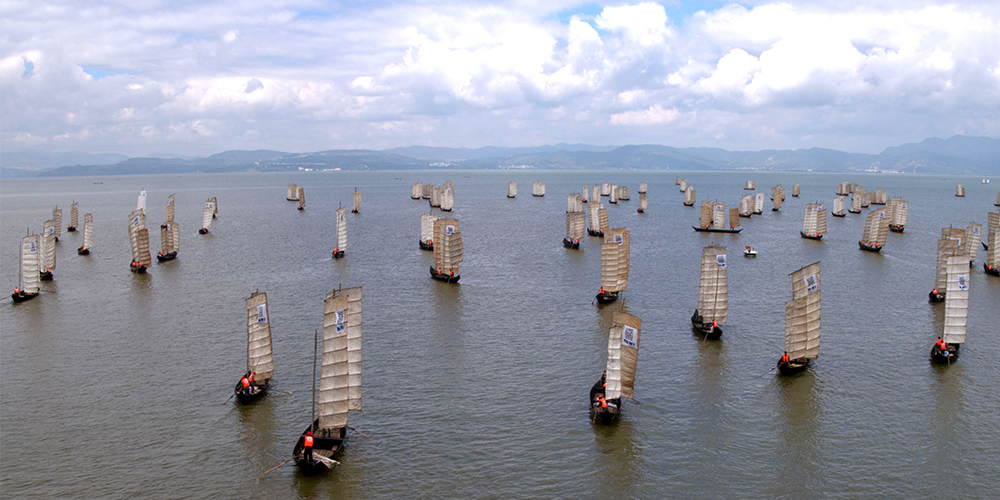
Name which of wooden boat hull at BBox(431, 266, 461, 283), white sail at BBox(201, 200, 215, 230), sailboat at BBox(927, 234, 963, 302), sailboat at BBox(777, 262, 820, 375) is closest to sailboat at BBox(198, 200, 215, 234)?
white sail at BBox(201, 200, 215, 230)

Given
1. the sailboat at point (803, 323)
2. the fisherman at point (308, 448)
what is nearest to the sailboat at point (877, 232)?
the sailboat at point (803, 323)

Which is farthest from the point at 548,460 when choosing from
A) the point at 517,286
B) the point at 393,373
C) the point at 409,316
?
the point at 517,286

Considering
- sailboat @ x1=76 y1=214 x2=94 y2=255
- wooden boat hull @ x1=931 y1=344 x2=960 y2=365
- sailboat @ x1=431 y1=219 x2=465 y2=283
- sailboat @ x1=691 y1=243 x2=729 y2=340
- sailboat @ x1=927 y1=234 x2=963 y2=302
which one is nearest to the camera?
wooden boat hull @ x1=931 y1=344 x2=960 y2=365

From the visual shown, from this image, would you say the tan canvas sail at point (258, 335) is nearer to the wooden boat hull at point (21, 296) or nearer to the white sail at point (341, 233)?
the wooden boat hull at point (21, 296)

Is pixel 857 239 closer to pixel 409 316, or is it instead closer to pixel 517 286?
pixel 517 286

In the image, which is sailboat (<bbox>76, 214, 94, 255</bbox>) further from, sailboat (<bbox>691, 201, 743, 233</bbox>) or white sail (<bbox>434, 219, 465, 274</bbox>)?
sailboat (<bbox>691, 201, 743, 233</bbox>)
